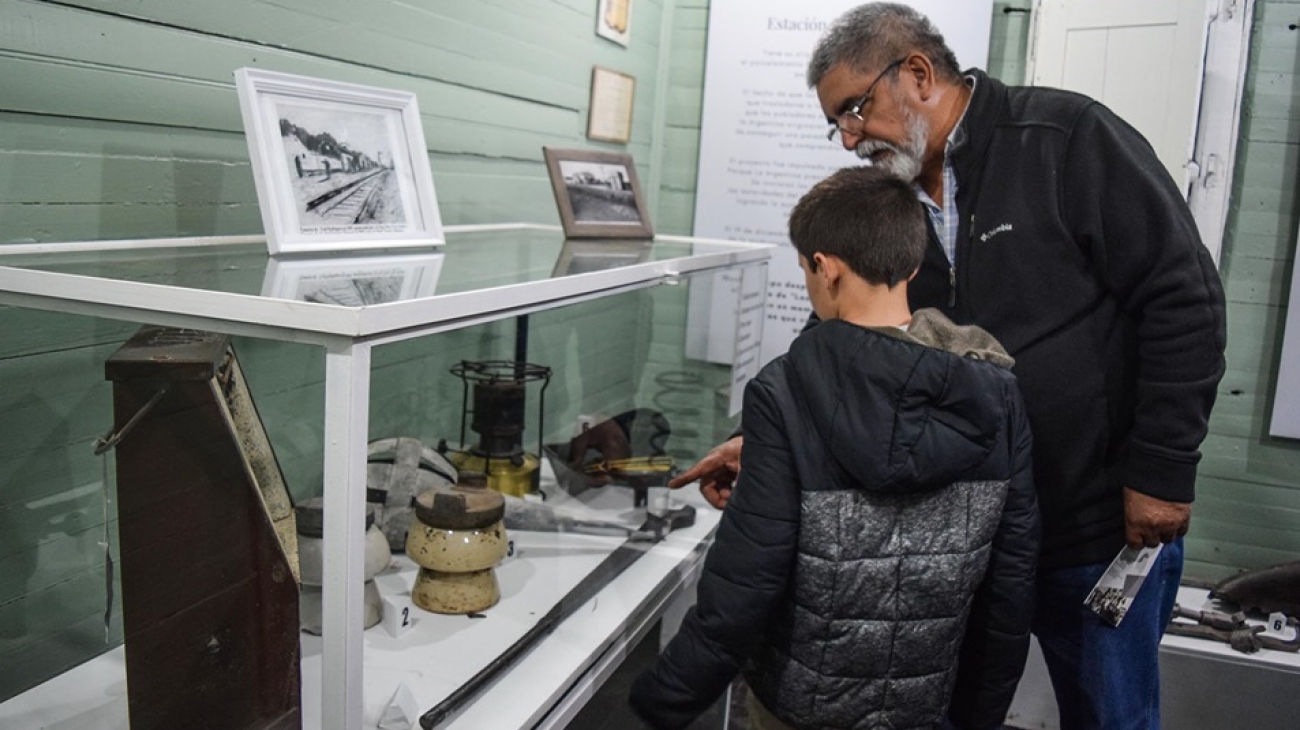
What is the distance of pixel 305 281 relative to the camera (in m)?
1.29

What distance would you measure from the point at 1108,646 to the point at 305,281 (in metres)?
1.48

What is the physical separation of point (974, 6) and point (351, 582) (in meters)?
3.16

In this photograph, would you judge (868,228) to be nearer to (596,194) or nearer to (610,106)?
(596,194)

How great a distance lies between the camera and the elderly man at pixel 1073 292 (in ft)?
5.63

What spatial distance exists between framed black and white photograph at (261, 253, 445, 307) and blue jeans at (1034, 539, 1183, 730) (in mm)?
1240

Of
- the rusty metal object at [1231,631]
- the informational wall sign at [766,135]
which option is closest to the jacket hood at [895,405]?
the rusty metal object at [1231,631]

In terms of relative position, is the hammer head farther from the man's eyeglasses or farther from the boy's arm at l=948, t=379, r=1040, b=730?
the man's eyeglasses

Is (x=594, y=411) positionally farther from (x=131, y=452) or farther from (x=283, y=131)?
(x=131, y=452)

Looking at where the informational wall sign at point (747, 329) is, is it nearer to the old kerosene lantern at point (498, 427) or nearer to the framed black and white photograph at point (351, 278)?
the old kerosene lantern at point (498, 427)

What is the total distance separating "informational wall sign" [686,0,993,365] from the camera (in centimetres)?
382

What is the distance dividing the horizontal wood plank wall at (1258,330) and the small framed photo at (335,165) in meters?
2.78

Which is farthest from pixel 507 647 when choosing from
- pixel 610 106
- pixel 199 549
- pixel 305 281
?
pixel 610 106

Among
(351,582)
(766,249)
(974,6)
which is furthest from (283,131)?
(974,6)

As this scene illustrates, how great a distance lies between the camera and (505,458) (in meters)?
2.34
